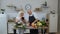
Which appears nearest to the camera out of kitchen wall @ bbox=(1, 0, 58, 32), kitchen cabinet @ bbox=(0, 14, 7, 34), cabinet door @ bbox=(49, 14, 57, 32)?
kitchen cabinet @ bbox=(0, 14, 7, 34)

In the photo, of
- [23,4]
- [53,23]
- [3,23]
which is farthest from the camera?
[23,4]

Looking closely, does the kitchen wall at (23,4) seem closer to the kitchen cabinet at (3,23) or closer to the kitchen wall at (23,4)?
the kitchen wall at (23,4)

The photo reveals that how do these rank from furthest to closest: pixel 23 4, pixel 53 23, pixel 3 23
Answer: pixel 23 4 → pixel 53 23 → pixel 3 23

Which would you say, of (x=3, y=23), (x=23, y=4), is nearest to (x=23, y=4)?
(x=23, y=4)

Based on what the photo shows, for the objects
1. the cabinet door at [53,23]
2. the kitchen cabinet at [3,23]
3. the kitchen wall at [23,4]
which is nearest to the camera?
the kitchen cabinet at [3,23]

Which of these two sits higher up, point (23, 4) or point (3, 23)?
point (23, 4)

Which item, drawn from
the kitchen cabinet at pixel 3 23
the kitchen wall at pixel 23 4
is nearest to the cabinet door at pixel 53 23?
the kitchen wall at pixel 23 4

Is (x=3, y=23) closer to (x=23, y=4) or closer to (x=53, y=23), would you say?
(x=23, y=4)

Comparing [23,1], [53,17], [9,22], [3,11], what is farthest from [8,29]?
[53,17]

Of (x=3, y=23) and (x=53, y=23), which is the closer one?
(x=3, y=23)

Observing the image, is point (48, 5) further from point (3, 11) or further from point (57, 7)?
point (3, 11)

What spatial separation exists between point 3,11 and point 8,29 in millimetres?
913

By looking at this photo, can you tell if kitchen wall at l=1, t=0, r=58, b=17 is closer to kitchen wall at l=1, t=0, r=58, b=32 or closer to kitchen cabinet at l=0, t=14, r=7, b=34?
kitchen wall at l=1, t=0, r=58, b=32

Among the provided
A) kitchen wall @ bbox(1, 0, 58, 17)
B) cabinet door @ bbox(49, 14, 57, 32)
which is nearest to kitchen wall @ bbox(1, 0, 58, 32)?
kitchen wall @ bbox(1, 0, 58, 17)
